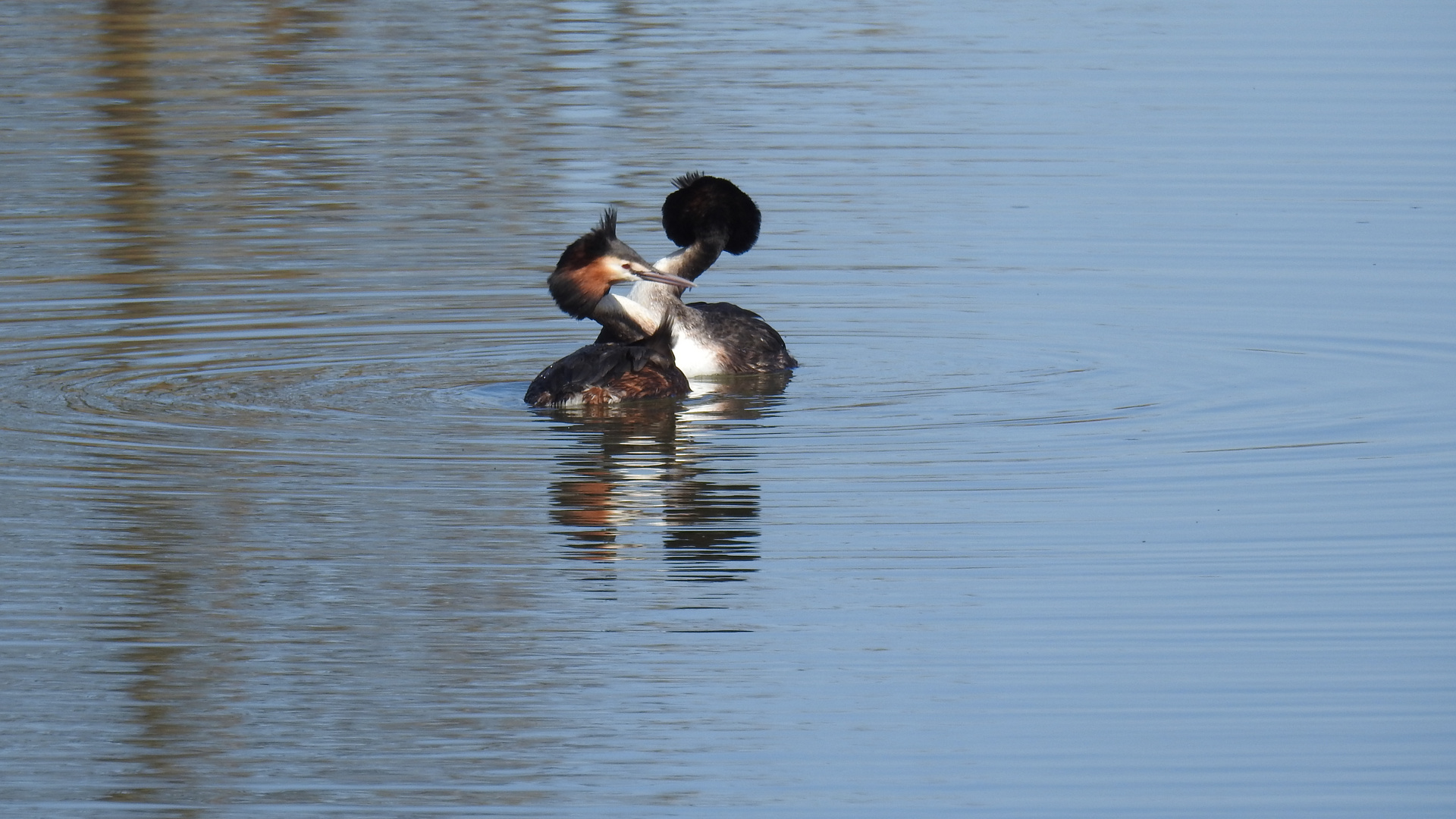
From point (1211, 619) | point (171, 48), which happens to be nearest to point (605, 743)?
point (1211, 619)

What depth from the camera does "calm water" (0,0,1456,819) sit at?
658 centimetres

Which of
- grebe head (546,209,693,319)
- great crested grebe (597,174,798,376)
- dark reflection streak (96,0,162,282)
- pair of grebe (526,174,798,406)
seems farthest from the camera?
dark reflection streak (96,0,162,282)

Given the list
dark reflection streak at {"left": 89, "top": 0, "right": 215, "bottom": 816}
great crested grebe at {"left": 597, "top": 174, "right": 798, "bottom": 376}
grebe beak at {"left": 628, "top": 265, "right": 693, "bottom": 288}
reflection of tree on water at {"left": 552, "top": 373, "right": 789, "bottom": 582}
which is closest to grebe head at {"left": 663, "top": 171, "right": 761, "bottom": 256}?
great crested grebe at {"left": 597, "top": 174, "right": 798, "bottom": 376}

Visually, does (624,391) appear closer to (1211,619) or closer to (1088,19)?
(1211,619)

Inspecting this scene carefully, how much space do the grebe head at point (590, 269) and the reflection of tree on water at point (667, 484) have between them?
61 cm

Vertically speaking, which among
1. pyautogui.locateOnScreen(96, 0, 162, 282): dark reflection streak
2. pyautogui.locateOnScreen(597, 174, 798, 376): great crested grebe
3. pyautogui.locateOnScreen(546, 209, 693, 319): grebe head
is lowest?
pyautogui.locateOnScreen(96, 0, 162, 282): dark reflection streak

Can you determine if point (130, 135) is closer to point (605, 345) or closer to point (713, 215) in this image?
point (713, 215)

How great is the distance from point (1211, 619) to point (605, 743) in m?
2.18

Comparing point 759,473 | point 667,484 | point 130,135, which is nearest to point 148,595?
point 667,484

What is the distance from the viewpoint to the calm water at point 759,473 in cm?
658

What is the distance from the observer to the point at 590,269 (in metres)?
11.8

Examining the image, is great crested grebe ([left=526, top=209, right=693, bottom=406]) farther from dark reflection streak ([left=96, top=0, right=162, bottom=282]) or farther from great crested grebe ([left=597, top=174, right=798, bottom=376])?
dark reflection streak ([left=96, top=0, right=162, bottom=282])

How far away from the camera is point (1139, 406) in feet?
36.2

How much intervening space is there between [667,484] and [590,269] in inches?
86.7
